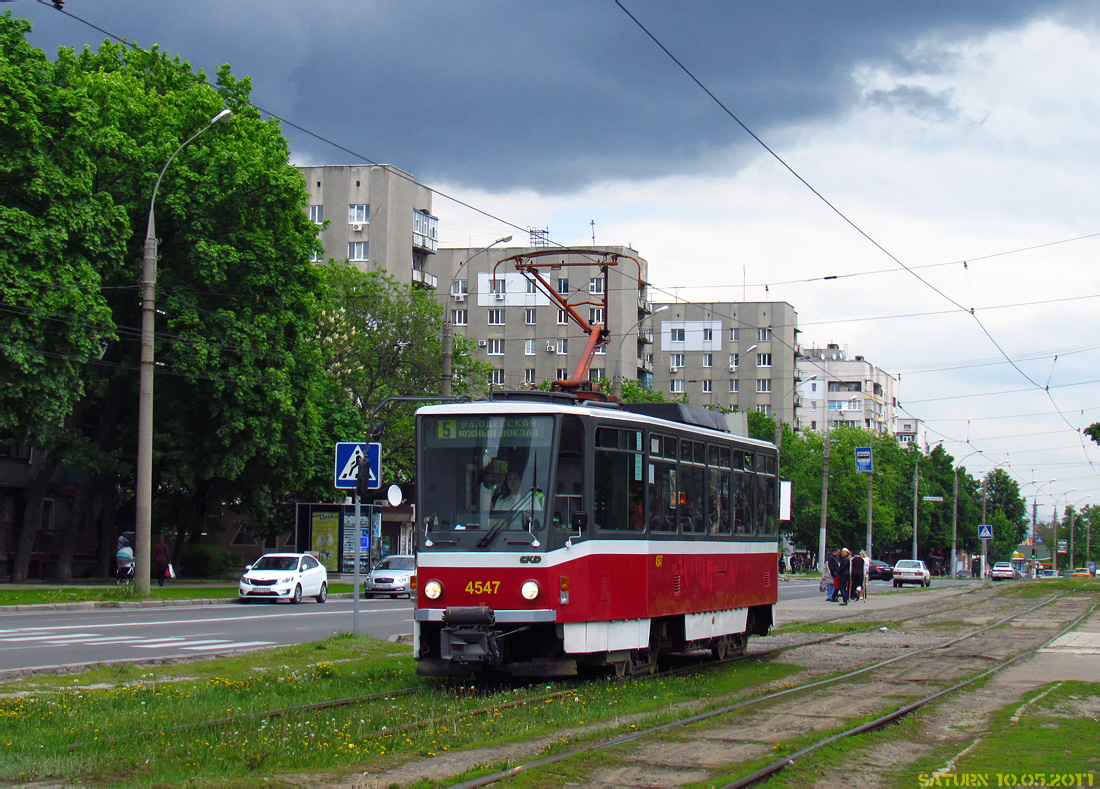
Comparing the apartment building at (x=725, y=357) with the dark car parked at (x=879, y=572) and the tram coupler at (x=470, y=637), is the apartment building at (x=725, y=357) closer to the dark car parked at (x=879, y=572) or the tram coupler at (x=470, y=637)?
the dark car parked at (x=879, y=572)

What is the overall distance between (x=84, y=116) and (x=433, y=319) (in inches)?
905

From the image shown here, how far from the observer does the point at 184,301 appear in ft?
113

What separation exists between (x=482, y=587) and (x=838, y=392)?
412ft

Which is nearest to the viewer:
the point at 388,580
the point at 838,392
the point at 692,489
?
the point at 692,489

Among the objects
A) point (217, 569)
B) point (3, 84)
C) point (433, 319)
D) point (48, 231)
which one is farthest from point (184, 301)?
point (433, 319)

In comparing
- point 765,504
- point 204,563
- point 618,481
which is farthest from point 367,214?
point 618,481

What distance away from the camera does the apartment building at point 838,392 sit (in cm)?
13112

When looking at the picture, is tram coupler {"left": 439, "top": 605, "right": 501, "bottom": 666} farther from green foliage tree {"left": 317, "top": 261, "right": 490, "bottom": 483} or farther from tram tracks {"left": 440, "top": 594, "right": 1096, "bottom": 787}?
green foliage tree {"left": 317, "top": 261, "right": 490, "bottom": 483}

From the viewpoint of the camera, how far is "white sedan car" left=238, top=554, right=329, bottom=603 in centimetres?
3177

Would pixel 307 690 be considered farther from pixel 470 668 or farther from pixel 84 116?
pixel 84 116

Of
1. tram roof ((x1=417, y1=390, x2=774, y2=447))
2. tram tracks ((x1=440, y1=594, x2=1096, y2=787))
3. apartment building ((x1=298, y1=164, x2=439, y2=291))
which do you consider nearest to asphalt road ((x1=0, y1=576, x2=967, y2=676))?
tram roof ((x1=417, y1=390, x2=774, y2=447))

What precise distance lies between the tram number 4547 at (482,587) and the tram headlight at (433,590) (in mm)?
308

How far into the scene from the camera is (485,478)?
41.8 feet

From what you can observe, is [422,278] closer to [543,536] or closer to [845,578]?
[845,578]
